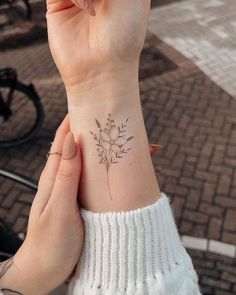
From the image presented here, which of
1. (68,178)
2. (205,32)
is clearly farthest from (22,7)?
(68,178)

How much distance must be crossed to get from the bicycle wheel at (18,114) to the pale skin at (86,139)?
3542 mm

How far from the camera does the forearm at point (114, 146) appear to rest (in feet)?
4.80

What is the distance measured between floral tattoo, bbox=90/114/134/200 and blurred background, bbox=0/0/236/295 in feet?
2.01

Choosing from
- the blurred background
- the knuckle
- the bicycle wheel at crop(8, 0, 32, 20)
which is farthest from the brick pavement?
the knuckle

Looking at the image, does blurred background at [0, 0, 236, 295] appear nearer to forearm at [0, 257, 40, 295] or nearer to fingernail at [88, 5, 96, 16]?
forearm at [0, 257, 40, 295]

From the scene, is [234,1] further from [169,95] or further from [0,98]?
[0,98]

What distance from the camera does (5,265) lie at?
1664mm

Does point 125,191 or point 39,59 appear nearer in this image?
point 125,191

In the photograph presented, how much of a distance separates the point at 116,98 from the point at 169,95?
445cm

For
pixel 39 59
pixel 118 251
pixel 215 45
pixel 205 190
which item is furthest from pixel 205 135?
pixel 118 251

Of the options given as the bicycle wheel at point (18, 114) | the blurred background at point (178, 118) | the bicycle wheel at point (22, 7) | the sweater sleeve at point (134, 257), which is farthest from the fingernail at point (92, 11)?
the bicycle wheel at point (22, 7)

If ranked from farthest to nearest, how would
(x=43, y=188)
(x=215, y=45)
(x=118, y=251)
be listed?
(x=215, y=45) → (x=43, y=188) → (x=118, y=251)

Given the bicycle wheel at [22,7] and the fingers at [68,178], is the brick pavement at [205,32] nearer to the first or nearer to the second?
the bicycle wheel at [22,7]

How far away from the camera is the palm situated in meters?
1.44
